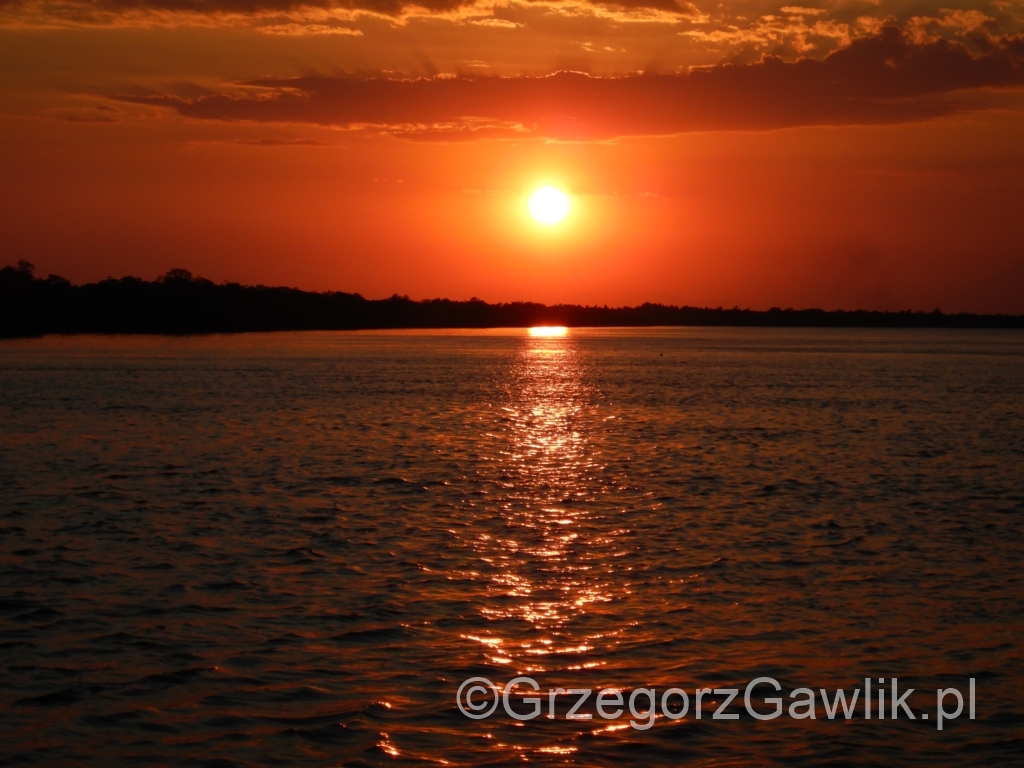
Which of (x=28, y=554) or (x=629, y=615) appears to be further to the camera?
(x=28, y=554)

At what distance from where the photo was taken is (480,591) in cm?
1780

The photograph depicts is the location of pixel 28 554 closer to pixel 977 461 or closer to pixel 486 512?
pixel 486 512

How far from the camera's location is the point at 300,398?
6706 centimetres

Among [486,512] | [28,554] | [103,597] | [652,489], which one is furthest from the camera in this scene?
[652,489]

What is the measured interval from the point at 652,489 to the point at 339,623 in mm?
15643

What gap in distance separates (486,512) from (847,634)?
1177cm

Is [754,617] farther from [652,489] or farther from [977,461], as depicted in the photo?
[977,461]


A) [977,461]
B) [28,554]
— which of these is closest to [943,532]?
[977,461]

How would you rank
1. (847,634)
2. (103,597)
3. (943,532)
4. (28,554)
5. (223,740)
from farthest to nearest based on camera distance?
(943,532) → (28,554) → (103,597) → (847,634) → (223,740)

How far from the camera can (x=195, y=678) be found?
13484 millimetres

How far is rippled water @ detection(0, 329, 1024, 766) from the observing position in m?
11.9

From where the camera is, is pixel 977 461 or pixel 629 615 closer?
pixel 629 615

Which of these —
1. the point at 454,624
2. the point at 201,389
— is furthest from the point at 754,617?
the point at 201,389

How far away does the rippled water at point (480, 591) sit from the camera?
11938 mm
